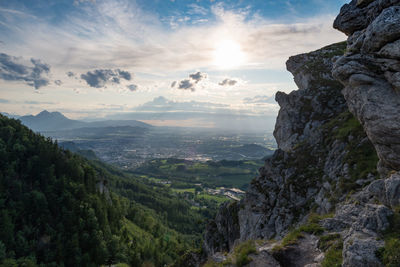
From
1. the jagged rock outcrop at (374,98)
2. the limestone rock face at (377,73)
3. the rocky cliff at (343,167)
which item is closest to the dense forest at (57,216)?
the rocky cliff at (343,167)

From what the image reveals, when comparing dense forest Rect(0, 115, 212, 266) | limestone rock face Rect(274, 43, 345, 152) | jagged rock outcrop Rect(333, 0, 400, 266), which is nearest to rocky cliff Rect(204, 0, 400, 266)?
jagged rock outcrop Rect(333, 0, 400, 266)

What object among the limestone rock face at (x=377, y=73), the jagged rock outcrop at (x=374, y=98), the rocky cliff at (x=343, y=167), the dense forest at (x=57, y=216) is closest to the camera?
the jagged rock outcrop at (x=374, y=98)

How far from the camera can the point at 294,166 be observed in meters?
36.8

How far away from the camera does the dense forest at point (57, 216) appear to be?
74156mm

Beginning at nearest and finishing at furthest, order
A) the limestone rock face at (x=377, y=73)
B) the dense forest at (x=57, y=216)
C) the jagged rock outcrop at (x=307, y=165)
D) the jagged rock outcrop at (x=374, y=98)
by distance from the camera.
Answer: the jagged rock outcrop at (x=374, y=98)
the limestone rock face at (x=377, y=73)
the jagged rock outcrop at (x=307, y=165)
the dense forest at (x=57, y=216)

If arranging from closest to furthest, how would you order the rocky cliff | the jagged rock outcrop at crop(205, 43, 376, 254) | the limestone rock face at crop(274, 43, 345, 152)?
the rocky cliff < the jagged rock outcrop at crop(205, 43, 376, 254) < the limestone rock face at crop(274, 43, 345, 152)

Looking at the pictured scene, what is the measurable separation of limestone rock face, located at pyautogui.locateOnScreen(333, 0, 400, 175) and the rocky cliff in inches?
2.9

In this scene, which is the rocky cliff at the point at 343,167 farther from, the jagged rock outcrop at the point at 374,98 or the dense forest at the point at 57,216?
the dense forest at the point at 57,216

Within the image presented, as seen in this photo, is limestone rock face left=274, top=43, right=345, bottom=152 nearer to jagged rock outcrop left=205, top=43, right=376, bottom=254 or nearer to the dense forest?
jagged rock outcrop left=205, top=43, right=376, bottom=254

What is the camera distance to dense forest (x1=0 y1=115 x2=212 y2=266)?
74156mm

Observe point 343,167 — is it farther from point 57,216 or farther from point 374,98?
point 57,216

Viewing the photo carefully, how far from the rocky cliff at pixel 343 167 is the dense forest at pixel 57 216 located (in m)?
28.8

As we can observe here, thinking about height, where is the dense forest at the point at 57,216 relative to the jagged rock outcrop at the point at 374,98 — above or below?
below

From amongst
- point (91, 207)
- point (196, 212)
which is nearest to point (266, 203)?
point (91, 207)
